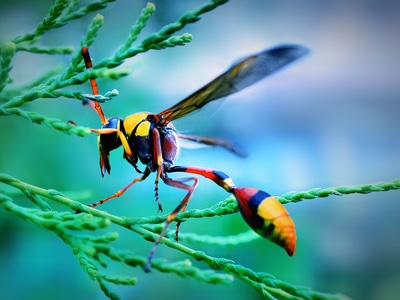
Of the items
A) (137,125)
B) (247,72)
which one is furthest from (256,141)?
(247,72)

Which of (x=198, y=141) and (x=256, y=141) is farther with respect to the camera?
(x=256, y=141)

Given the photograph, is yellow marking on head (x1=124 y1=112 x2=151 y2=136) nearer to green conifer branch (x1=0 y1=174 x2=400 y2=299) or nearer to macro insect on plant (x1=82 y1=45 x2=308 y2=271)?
macro insect on plant (x1=82 y1=45 x2=308 y2=271)

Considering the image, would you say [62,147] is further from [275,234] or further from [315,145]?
[315,145]

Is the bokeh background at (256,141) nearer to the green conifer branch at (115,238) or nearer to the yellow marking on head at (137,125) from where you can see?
the yellow marking on head at (137,125)

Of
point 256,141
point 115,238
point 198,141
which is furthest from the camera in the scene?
point 256,141

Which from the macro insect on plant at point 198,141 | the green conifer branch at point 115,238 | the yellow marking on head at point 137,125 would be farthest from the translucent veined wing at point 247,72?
the green conifer branch at point 115,238

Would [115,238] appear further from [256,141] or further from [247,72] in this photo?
[256,141]

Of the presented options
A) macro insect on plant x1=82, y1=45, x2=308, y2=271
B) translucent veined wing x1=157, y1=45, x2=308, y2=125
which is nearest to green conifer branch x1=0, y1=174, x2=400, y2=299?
macro insect on plant x1=82, y1=45, x2=308, y2=271

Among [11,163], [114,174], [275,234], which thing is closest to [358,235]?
[114,174]
